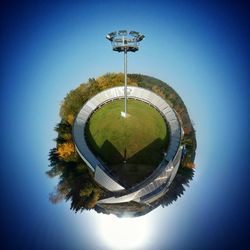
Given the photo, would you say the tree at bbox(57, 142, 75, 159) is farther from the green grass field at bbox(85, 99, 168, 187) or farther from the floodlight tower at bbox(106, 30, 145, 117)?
the floodlight tower at bbox(106, 30, 145, 117)

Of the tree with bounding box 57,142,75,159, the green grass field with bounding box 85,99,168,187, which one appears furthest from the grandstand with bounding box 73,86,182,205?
the tree with bounding box 57,142,75,159

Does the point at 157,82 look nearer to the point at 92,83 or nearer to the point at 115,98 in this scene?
the point at 115,98

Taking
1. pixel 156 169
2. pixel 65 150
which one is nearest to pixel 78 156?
pixel 65 150

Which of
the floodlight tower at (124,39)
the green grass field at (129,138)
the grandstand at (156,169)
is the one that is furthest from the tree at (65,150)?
the floodlight tower at (124,39)

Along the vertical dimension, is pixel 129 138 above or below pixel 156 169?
above

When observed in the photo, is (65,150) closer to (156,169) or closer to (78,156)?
(78,156)

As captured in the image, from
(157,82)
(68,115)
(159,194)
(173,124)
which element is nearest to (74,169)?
(68,115)

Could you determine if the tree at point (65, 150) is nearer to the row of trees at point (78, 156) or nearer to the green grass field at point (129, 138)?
the row of trees at point (78, 156)
